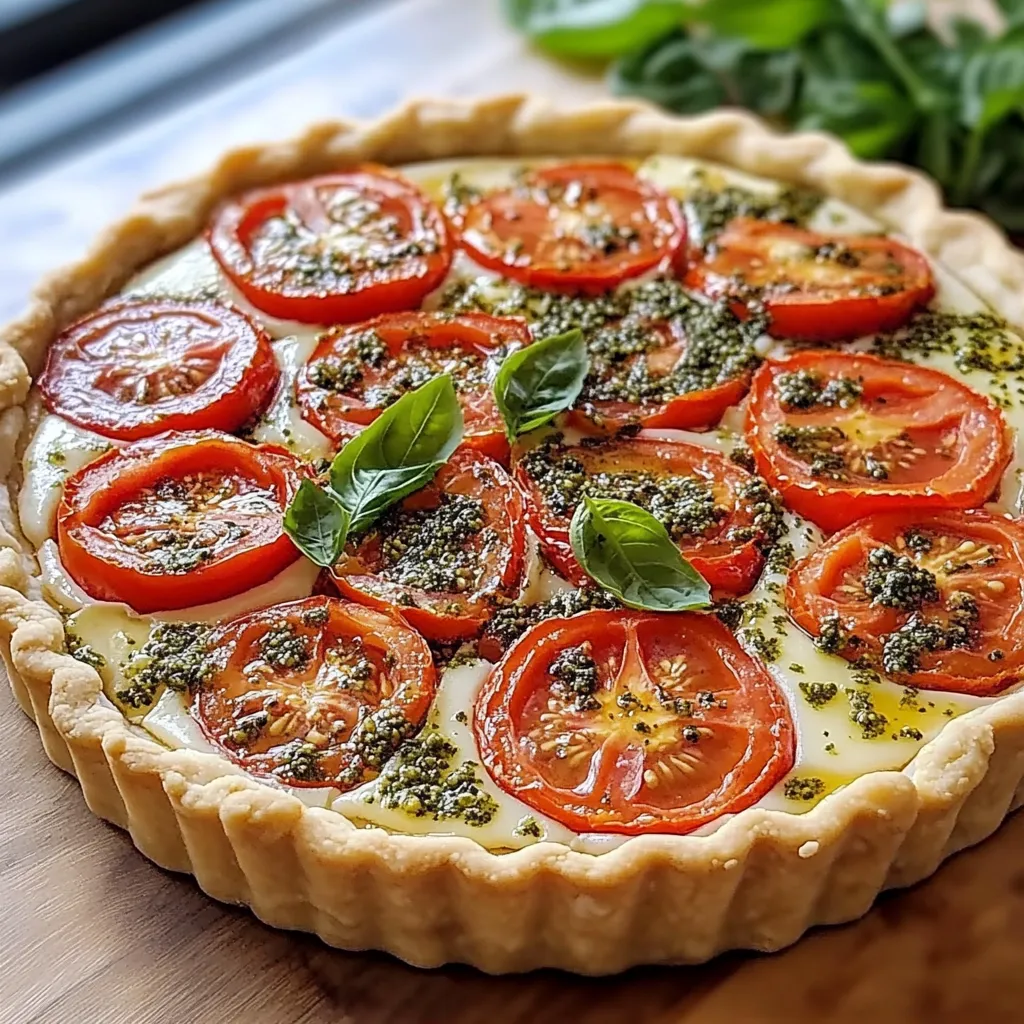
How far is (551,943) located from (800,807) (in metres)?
0.61

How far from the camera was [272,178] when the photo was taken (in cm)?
Answer: 475

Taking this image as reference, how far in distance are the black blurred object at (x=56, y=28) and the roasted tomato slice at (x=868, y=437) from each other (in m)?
4.10

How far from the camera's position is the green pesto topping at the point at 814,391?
3865 mm

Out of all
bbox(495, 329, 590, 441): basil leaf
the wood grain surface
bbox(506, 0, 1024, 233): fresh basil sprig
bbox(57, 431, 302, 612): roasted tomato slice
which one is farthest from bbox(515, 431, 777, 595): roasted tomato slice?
bbox(506, 0, 1024, 233): fresh basil sprig

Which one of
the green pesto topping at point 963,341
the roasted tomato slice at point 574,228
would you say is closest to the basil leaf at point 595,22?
the roasted tomato slice at point 574,228

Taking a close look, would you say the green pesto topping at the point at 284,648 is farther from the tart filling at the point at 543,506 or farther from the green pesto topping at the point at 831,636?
the green pesto topping at the point at 831,636

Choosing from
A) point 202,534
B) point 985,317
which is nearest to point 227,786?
point 202,534

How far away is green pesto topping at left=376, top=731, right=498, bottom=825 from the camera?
3088mm

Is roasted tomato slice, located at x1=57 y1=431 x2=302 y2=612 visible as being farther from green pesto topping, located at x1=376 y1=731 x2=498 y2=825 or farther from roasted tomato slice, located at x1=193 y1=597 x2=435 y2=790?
green pesto topping, located at x1=376 y1=731 x2=498 y2=825

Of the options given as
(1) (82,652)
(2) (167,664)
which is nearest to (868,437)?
(2) (167,664)

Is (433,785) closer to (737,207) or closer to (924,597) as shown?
(924,597)

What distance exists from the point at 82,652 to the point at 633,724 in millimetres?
1291

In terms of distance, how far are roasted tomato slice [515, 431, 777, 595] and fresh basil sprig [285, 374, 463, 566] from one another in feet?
0.89

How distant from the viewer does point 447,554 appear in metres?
3.48
